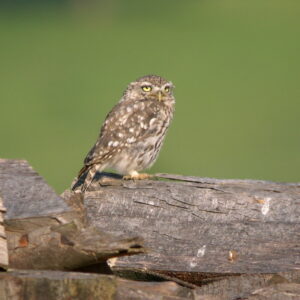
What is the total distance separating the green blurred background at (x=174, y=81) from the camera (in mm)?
9627

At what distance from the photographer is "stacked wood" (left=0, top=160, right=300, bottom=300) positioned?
3.16m

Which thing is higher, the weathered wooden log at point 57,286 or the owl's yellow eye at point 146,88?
the owl's yellow eye at point 146,88

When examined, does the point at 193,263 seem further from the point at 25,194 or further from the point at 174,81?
the point at 174,81

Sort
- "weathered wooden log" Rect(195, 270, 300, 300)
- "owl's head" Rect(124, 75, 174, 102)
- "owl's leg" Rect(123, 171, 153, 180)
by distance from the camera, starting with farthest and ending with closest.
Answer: "owl's head" Rect(124, 75, 174, 102) < "owl's leg" Rect(123, 171, 153, 180) < "weathered wooden log" Rect(195, 270, 300, 300)

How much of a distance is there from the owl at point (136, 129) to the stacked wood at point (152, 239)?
5.74ft

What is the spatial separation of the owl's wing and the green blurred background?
5.20 feet

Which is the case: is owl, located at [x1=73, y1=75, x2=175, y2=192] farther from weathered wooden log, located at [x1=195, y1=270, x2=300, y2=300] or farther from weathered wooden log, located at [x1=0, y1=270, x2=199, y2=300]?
weathered wooden log, located at [x1=0, y1=270, x2=199, y2=300]

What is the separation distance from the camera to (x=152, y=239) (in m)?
4.06

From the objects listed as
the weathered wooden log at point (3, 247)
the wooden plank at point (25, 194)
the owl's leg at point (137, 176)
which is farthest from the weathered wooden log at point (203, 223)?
the owl's leg at point (137, 176)

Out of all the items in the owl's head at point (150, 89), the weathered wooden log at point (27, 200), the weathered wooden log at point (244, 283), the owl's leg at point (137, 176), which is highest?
the owl's head at point (150, 89)

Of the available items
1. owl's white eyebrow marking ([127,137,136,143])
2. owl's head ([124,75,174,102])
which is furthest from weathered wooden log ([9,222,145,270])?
owl's head ([124,75,174,102])

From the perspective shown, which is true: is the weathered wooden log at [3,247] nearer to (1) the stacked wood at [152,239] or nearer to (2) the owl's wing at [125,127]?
(1) the stacked wood at [152,239]

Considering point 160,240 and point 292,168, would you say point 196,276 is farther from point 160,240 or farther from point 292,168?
point 292,168

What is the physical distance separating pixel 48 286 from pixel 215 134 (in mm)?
7600
